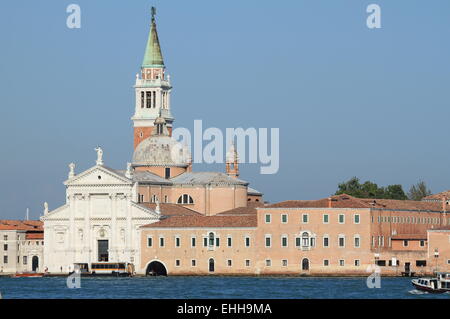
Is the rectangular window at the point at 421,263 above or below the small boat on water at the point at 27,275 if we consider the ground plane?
above

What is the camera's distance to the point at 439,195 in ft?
342

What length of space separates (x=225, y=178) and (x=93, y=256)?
11892 millimetres

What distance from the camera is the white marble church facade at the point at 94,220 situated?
96000 mm

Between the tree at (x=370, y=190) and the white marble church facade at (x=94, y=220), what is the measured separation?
2391 cm

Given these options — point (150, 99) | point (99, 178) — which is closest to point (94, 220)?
point (99, 178)

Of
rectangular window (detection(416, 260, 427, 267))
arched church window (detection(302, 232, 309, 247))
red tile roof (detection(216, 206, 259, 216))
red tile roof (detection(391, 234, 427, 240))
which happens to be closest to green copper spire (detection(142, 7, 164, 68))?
red tile roof (detection(216, 206, 259, 216))

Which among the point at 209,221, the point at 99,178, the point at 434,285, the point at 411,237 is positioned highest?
the point at 99,178

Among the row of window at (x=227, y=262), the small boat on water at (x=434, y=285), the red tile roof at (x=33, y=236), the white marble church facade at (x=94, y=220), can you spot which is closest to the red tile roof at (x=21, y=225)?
the red tile roof at (x=33, y=236)

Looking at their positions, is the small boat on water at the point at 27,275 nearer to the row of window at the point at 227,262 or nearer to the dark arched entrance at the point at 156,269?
the dark arched entrance at the point at 156,269

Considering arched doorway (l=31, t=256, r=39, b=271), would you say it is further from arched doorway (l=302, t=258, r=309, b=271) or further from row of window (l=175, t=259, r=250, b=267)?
arched doorway (l=302, t=258, r=309, b=271)

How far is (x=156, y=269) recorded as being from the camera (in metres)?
93.6

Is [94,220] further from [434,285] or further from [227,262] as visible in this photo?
[434,285]

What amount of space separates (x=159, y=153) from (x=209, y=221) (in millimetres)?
16359

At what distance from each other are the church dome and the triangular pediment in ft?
30.6
